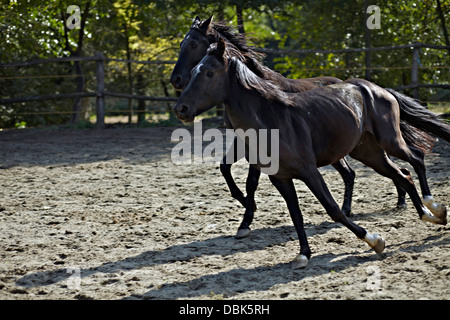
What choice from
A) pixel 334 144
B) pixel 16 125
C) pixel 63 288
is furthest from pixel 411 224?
pixel 16 125

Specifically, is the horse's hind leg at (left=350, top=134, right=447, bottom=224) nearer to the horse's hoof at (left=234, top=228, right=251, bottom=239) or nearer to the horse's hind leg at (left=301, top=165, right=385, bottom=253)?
the horse's hind leg at (left=301, top=165, right=385, bottom=253)

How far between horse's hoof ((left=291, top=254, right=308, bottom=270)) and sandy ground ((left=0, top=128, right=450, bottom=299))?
0.17 feet

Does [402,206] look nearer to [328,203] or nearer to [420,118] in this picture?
[420,118]

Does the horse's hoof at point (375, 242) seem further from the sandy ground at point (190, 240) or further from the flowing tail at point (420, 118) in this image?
the flowing tail at point (420, 118)

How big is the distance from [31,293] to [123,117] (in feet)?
59.4

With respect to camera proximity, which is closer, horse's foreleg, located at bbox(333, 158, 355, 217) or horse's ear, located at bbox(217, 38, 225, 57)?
horse's ear, located at bbox(217, 38, 225, 57)

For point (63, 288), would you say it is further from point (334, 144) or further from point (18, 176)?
point (18, 176)

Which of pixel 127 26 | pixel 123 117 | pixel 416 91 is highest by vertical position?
pixel 127 26

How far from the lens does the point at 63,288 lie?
12.6ft

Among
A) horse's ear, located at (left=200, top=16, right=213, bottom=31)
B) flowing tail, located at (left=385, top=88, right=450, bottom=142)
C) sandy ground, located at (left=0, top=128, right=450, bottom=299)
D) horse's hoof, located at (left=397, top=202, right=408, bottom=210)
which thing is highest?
horse's ear, located at (left=200, top=16, right=213, bottom=31)

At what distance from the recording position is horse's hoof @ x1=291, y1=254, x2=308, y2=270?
160 inches

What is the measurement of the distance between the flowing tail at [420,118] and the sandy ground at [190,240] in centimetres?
33

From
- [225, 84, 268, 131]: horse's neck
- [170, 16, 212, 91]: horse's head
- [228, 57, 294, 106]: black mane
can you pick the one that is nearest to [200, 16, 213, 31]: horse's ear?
[170, 16, 212, 91]: horse's head

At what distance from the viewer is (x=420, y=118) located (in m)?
5.30
